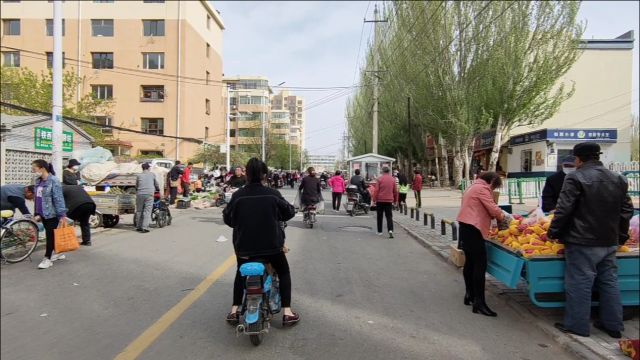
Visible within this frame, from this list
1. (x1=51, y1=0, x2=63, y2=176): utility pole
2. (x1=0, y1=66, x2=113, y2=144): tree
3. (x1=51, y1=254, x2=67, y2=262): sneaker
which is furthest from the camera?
(x1=0, y1=66, x2=113, y2=144): tree

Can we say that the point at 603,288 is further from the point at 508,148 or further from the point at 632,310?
the point at 508,148

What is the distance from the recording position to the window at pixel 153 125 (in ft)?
157

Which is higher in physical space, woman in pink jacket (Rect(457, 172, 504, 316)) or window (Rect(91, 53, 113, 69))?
window (Rect(91, 53, 113, 69))

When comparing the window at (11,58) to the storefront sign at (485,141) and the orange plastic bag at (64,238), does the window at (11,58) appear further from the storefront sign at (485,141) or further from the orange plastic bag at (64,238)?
the orange plastic bag at (64,238)

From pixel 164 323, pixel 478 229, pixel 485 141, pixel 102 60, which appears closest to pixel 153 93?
pixel 102 60

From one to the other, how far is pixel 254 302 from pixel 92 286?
11.0ft

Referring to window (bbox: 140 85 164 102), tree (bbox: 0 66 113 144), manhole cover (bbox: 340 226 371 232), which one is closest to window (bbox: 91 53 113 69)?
window (bbox: 140 85 164 102)

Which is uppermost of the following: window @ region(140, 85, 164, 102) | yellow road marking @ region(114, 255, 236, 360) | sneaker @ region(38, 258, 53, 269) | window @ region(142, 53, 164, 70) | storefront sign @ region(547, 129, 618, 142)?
window @ region(142, 53, 164, 70)

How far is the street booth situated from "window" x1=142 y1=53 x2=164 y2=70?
29.2 m

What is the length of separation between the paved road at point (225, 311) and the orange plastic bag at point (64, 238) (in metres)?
0.35

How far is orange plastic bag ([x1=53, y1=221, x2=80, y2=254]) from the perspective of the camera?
25.0ft

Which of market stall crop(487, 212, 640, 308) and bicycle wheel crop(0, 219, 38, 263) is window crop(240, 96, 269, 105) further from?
market stall crop(487, 212, 640, 308)

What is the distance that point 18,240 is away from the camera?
27.1ft

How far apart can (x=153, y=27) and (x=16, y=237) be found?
44.0 m
